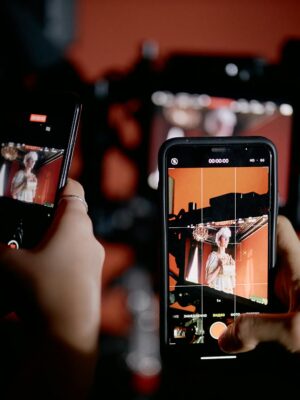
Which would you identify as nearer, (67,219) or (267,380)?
(67,219)

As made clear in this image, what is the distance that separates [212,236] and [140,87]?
0.71 meters

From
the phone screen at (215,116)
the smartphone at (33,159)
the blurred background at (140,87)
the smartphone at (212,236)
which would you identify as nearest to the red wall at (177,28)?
the blurred background at (140,87)

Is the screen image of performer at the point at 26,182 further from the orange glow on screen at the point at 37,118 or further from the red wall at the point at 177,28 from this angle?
the red wall at the point at 177,28

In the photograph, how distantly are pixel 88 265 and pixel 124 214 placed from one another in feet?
2.53

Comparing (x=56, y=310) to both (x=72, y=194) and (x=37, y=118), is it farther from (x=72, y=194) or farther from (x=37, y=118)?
(x=37, y=118)

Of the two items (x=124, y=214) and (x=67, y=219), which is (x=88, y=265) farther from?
(x=124, y=214)

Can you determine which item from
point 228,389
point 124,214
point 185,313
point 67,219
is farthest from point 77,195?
point 228,389

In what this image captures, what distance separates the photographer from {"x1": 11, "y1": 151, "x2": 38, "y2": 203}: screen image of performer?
0.58 m

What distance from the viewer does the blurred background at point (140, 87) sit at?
1080 mm

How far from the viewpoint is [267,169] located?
55 centimetres

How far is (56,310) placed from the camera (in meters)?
0.42

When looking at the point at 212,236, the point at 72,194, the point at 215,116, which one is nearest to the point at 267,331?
the point at 212,236

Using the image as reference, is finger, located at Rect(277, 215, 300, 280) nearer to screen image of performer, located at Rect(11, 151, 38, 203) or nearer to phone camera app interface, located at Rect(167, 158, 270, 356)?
phone camera app interface, located at Rect(167, 158, 270, 356)

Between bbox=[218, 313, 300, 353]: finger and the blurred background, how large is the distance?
612 millimetres
